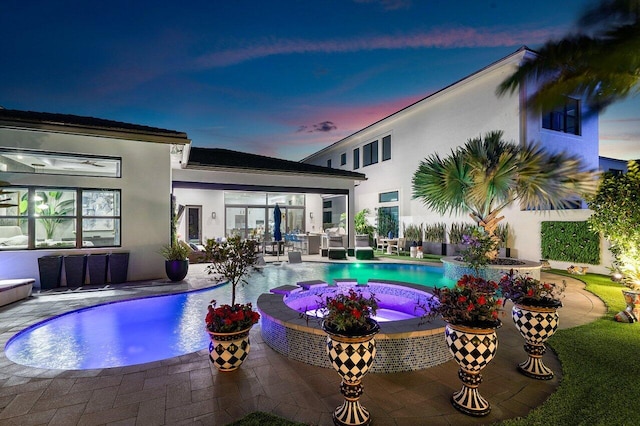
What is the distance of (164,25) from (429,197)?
10.8m

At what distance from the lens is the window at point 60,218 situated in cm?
784

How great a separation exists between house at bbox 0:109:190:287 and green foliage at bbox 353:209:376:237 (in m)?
12.9

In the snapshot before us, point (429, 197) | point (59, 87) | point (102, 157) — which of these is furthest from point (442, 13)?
point (59, 87)

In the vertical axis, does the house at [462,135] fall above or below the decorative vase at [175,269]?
above

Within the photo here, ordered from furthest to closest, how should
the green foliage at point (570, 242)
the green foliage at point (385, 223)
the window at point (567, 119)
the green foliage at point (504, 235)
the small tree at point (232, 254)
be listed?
the green foliage at point (385, 223) → the window at point (567, 119) → the green foliage at point (504, 235) → the green foliage at point (570, 242) → the small tree at point (232, 254)

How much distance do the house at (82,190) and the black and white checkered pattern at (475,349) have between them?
8.56 meters

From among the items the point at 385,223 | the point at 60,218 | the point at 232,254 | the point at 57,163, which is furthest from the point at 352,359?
the point at 385,223

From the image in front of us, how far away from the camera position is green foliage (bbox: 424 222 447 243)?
1510 cm

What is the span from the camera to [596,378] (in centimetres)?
339

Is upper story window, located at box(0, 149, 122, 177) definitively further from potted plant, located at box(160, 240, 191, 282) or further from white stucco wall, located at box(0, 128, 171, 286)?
potted plant, located at box(160, 240, 191, 282)

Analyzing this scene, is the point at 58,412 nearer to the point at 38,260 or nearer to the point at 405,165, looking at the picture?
the point at 38,260

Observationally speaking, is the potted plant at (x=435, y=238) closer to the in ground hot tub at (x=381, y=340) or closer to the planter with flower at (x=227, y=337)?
the in ground hot tub at (x=381, y=340)

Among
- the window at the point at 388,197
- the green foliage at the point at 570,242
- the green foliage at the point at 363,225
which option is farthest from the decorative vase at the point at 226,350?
the window at the point at 388,197

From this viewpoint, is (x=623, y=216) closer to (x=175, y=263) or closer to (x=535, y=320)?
(x=535, y=320)
